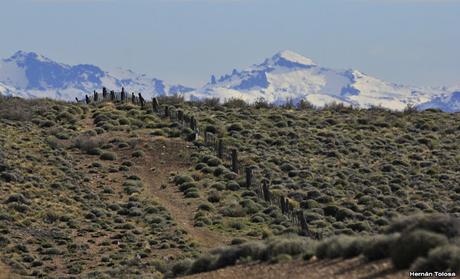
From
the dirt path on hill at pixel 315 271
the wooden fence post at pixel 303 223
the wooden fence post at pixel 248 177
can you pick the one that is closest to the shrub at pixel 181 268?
the dirt path on hill at pixel 315 271

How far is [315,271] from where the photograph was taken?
23062 millimetres

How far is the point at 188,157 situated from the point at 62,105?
18.2 m

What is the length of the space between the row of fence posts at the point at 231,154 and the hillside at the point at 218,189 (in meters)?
0.15

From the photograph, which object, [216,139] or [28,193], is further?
[216,139]

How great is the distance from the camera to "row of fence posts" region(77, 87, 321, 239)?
155 feet

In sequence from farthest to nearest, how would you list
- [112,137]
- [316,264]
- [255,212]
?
1. [112,137]
2. [255,212]
3. [316,264]

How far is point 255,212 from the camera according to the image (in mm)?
49250

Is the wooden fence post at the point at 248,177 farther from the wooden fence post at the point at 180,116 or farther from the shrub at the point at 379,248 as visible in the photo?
the shrub at the point at 379,248

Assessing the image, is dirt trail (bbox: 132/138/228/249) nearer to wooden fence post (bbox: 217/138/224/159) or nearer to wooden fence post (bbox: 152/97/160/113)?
wooden fence post (bbox: 217/138/224/159)

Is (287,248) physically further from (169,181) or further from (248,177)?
(169,181)

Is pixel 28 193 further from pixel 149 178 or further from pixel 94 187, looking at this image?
pixel 149 178

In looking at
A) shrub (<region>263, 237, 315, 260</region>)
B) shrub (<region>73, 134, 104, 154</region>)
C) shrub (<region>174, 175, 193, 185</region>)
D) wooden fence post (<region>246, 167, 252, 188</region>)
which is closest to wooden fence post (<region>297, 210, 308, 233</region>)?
wooden fence post (<region>246, 167, 252, 188</region>)

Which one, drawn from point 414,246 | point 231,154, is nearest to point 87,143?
point 231,154

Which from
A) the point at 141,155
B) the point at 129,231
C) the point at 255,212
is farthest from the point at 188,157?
the point at 129,231
